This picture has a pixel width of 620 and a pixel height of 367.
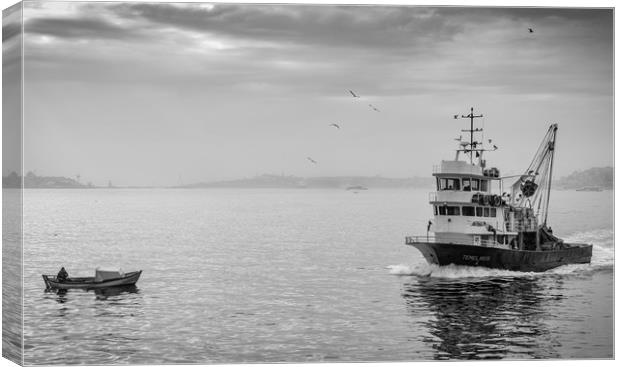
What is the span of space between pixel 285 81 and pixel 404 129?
468 cm

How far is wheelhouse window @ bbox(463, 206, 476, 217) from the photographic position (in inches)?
1841

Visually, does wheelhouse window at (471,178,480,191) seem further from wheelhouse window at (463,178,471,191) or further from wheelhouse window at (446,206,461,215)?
wheelhouse window at (446,206,461,215)

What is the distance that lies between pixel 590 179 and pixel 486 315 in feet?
21.5

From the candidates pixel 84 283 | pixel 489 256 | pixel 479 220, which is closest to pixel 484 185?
pixel 479 220

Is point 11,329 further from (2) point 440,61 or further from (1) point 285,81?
(2) point 440,61

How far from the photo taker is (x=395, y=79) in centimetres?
3284

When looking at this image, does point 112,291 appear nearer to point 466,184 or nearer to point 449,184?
point 449,184

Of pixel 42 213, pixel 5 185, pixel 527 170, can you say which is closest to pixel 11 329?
pixel 5 185

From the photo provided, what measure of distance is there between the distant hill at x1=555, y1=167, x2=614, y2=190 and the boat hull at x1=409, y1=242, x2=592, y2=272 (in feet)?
26.2

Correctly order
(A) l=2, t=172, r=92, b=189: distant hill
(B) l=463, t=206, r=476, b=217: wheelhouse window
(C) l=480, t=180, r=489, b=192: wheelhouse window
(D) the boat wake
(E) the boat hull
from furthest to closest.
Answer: (C) l=480, t=180, r=489, b=192: wheelhouse window, (B) l=463, t=206, r=476, b=217: wheelhouse window, (D) the boat wake, (E) the boat hull, (A) l=2, t=172, r=92, b=189: distant hill

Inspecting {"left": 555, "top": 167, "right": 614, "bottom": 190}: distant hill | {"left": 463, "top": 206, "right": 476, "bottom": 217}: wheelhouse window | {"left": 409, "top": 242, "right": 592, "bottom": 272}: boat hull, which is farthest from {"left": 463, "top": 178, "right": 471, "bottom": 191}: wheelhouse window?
{"left": 555, "top": 167, "right": 614, "bottom": 190}: distant hill

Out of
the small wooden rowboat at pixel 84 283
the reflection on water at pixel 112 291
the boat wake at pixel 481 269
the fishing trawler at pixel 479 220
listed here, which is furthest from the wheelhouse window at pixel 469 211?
the small wooden rowboat at pixel 84 283

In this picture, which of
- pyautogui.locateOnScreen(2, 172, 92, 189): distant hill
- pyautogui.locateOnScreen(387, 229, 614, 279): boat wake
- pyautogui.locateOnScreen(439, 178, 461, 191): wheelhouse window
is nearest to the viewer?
pyautogui.locateOnScreen(2, 172, 92, 189): distant hill

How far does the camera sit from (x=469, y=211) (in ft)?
154
